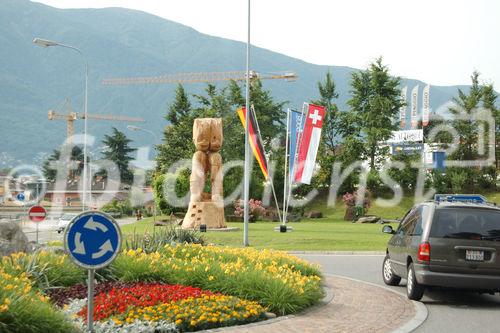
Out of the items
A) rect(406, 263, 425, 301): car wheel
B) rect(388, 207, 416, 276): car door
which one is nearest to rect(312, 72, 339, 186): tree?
rect(388, 207, 416, 276): car door

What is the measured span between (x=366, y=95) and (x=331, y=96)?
803 cm

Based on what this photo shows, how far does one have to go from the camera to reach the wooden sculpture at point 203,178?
34.5 metres

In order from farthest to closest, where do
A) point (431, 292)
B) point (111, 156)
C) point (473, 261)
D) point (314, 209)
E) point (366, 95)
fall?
1. point (111, 156)
2. point (366, 95)
3. point (314, 209)
4. point (431, 292)
5. point (473, 261)

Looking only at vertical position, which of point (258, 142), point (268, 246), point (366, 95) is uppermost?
point (366, 95)

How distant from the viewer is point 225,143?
70.9m

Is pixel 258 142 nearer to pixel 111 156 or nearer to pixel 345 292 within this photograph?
pixel 345 292

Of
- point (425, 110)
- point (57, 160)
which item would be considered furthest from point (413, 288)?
point (57, 160)

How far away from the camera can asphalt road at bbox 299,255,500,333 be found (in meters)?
9.17

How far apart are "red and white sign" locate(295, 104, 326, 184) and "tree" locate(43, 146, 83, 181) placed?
11432 cm

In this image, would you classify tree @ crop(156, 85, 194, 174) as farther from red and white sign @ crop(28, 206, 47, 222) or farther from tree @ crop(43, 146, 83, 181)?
tree @ crop(43, 146, 83, 181)

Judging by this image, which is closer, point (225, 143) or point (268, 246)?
point (268, 246)

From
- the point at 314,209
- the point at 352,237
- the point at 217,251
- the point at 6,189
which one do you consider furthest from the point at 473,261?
the point at 6,189

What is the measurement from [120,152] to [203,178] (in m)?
93.8

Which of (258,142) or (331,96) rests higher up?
(331,96)
